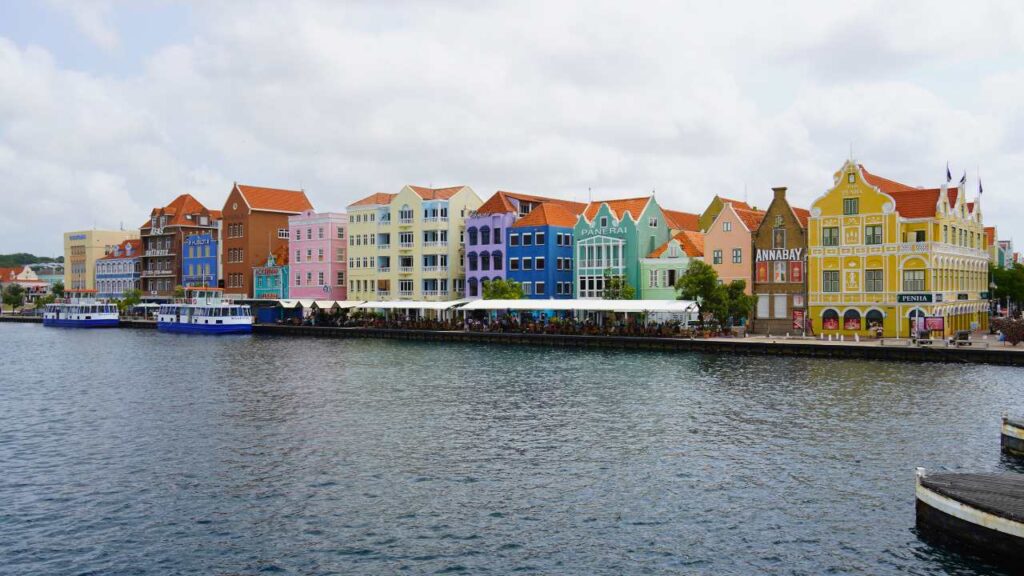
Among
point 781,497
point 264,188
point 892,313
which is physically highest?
point 264,188

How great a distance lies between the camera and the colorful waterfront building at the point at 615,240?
92.1m

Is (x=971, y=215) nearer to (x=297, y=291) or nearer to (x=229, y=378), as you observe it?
(x=229, y=378)

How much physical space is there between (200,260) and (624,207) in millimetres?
76652

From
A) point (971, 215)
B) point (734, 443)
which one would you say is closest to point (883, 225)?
point (971, 215)

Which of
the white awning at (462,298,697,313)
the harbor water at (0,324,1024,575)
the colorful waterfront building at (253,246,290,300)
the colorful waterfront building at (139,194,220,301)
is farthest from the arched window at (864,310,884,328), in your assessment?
the colorful waterfront building at (139,194,220,301)

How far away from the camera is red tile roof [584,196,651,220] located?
93056 mm

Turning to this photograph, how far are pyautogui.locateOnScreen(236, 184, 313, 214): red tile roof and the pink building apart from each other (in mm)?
9901

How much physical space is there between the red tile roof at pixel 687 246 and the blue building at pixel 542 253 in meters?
11.4

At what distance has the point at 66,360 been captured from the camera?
70.7 m

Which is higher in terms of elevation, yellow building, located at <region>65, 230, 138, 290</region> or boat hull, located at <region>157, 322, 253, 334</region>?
yellow building, located at <region>65, 230, 138, 290</region>

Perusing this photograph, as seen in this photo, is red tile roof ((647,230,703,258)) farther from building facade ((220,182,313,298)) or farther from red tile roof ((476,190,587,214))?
building facade ((220,182,313,298))

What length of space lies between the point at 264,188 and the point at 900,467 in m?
120

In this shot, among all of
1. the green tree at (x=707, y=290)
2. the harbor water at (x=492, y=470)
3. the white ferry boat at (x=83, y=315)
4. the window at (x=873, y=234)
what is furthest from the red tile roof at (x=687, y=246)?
the white ferry boat at (x=83, y=315)

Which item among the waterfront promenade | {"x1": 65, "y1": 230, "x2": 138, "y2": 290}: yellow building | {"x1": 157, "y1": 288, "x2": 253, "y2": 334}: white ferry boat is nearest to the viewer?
the waterfront promenade
